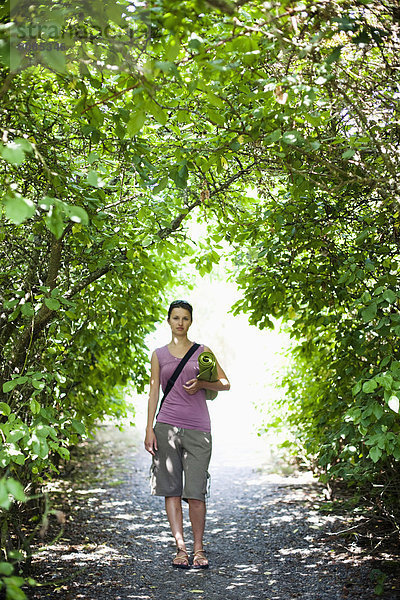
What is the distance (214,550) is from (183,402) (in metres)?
1.44

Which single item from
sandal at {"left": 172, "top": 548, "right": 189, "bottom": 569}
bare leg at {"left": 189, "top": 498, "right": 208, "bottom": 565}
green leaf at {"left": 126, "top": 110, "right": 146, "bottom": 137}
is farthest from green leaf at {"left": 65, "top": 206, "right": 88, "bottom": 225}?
sandal at {"left": 172, "top": 548, "right": 189, "bottom": 569}

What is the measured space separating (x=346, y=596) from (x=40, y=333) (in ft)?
8.64

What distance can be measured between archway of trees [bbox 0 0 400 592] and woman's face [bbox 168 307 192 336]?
44cm

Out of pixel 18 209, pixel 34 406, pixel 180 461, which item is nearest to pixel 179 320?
pixel 180 461

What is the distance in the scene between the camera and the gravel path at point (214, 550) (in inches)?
146

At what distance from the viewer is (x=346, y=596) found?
11.7 feet

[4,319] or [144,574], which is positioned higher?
[4,319]

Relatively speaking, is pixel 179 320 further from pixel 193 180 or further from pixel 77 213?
pixel 77 213

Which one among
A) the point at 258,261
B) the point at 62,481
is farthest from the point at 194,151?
the point at 62,481

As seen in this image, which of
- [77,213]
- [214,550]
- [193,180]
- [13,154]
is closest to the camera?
[13,154]

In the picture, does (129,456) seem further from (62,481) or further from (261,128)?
(261,128)

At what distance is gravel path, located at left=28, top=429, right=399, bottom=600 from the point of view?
12.2ft

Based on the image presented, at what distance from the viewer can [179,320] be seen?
437 cm

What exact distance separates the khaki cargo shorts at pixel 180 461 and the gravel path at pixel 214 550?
23.2 inches
